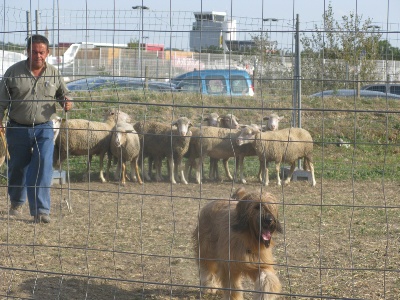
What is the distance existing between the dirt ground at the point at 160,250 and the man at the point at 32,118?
0.39 metres

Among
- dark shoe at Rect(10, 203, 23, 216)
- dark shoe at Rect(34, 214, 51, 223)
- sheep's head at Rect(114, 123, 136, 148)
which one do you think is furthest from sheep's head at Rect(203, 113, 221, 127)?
dark shoe at Rect(34, 214, 51, 223)

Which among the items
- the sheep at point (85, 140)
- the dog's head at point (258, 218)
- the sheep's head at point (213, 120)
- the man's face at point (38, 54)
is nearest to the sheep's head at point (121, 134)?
the sheep at point (85, 140)

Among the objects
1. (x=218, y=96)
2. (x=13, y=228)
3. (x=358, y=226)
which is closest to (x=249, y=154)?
(x=218, y=96)

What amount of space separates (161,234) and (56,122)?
4722 millimetres

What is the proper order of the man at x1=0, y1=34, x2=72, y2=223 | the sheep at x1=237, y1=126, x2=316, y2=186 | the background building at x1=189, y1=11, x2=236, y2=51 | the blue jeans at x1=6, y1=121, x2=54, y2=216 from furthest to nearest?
the sheep at x1=237, y1=126, x2=316, y2=186, the blue jeans at x1=6, y1=121, x2=54, y2=216, the man at x1=0, y1=34, x2=72, y2=223, the background building at x1=189, y1=11, x2=236, y2=51

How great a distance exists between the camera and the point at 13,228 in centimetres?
795

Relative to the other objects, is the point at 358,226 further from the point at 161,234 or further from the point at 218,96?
the point at 218,96

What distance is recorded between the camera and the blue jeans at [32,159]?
8.00 metres

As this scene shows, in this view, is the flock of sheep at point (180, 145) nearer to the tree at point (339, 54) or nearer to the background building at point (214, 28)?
the tree at point (339, 54)

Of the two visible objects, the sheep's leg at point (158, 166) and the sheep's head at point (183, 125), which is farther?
the sheep's leg at point (158, 166)

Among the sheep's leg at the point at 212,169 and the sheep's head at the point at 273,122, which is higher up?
the sheep's head at the point at 273,122

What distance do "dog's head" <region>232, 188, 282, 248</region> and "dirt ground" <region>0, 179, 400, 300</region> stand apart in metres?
0.18

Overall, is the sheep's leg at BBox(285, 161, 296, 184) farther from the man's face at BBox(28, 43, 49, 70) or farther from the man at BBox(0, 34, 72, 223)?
the man's face at BBox(28, 43, 49, 70)

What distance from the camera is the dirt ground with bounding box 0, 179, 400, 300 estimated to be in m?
5.53
